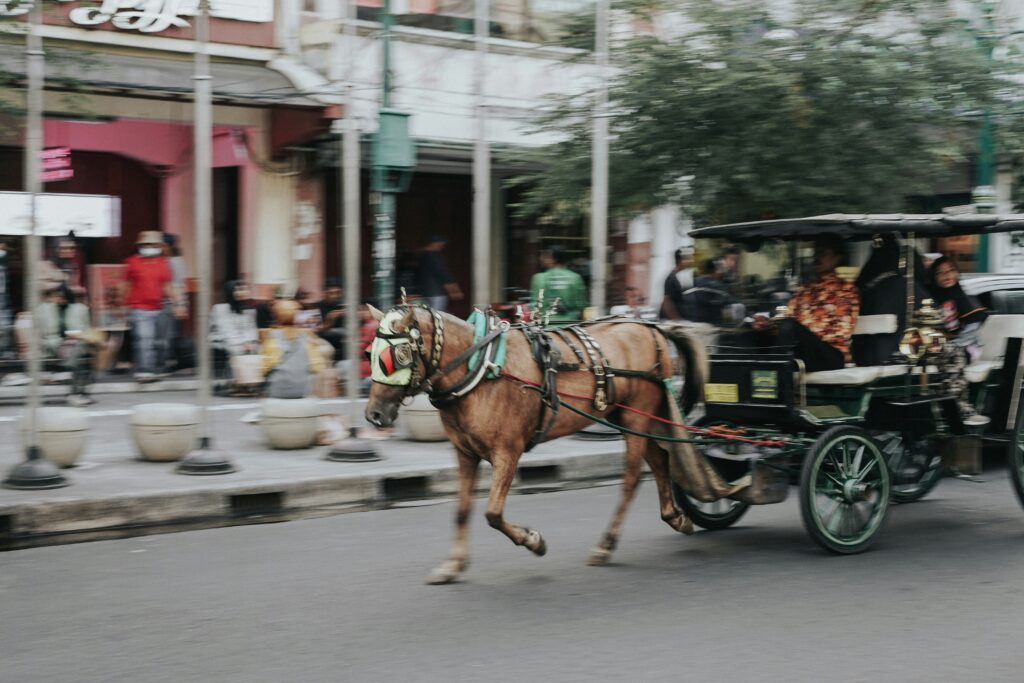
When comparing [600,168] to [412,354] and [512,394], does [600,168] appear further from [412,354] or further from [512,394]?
[412,354]

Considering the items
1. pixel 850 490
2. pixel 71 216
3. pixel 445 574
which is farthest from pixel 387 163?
pixel 850 490

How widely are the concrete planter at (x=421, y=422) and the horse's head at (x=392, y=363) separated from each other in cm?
496

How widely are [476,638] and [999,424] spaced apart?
4424 mm

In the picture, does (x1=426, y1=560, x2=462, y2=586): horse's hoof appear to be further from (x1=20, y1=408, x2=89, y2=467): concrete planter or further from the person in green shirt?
the person in green shirt

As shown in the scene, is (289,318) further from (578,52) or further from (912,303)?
(912,303)

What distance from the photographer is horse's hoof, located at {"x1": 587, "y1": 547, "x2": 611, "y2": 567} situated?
23.2 feet

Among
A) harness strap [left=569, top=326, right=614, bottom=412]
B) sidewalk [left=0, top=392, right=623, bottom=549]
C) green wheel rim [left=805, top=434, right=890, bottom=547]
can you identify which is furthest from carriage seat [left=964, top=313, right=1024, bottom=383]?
sidewalk [left=0, top=392, right=623, bottom=549]

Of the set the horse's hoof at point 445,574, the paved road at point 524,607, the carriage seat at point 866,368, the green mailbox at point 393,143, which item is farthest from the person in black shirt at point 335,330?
the horse's hoof at point 445,574

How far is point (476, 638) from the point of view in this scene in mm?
5570

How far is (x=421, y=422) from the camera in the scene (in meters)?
11.4

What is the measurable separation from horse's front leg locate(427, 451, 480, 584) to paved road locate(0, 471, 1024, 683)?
0.11m

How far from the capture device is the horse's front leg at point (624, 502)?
7102 millimetres

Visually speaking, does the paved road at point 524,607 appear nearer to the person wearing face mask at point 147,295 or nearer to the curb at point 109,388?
the curb at point 109,388

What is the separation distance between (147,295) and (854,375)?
965cm
